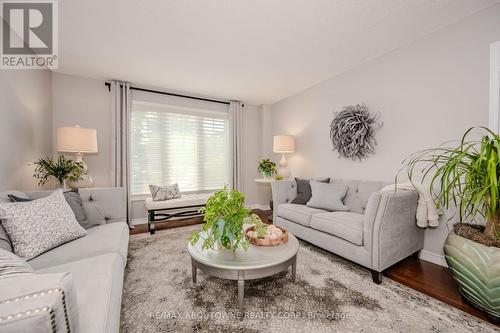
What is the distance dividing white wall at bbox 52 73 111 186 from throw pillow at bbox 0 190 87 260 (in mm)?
2045

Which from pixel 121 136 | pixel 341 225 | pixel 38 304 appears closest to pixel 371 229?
pixel 341 225

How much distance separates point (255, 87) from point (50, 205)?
3261 mm

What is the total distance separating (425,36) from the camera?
7.64ft

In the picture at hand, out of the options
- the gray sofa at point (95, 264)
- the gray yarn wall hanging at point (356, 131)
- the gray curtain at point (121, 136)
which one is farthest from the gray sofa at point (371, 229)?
the gray curtain at point (121, 136)

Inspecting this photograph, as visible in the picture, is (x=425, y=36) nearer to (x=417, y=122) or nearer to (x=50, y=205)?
(x=417, y=122)

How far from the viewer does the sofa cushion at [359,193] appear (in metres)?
2.56

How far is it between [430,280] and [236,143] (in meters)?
3.59

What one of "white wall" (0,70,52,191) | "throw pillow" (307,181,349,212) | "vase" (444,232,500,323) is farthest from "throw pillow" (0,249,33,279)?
"throw pillow" (307,181,349,212)

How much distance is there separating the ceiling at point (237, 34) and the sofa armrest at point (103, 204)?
1.70 meters

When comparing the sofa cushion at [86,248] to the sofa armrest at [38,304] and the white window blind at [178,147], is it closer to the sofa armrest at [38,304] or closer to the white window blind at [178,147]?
the sofa armrest at [38,304]

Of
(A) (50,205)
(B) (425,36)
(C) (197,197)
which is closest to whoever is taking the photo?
(A) (50,205)

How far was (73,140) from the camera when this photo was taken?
2654 millimetres

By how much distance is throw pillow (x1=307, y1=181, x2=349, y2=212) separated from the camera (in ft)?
8.69

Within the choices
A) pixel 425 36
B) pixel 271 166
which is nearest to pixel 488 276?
pixel 425 36
